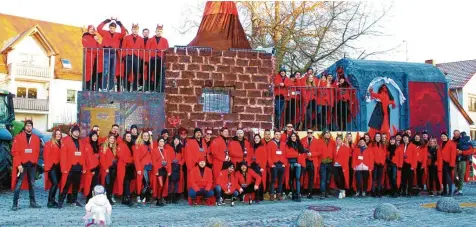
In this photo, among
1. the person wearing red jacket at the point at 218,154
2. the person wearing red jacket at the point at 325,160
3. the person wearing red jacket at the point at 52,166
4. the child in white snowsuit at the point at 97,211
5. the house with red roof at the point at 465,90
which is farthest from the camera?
the house with red roof at the point at 465,90

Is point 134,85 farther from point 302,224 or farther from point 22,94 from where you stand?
point 22,94

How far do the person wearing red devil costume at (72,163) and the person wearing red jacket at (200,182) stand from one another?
7.35 ft

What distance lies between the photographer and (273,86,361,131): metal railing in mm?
13656

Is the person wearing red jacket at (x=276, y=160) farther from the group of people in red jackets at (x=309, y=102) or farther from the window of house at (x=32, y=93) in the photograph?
the window of house at (x=32, y=93)

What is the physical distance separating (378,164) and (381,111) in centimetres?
265

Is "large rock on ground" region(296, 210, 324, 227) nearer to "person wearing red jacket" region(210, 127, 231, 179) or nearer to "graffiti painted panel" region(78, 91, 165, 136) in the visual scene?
"person wearing red jacket" region(210, 127, 231, 179)

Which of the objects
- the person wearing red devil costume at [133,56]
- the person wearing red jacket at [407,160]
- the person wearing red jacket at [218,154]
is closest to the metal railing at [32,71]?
the person wearing red devil costume at [133,56]

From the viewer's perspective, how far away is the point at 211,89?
12938mm

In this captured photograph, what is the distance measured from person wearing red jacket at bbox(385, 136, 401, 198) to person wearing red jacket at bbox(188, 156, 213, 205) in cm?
463

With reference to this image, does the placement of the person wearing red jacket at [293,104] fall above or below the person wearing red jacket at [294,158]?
above

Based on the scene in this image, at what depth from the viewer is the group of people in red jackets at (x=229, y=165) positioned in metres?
10.3

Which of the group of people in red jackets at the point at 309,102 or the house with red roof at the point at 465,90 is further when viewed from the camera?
the house with red roof at the point at 465,90

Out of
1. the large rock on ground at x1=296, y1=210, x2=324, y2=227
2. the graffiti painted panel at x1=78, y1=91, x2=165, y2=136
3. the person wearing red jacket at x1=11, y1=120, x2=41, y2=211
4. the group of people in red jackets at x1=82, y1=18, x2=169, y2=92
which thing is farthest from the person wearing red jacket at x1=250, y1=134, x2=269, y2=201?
the person wearing red jacket at x1=11, y1=120, x2=41, y2=211

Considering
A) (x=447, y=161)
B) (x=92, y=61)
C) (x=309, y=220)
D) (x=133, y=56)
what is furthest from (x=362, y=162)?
(x=92, y=61)
